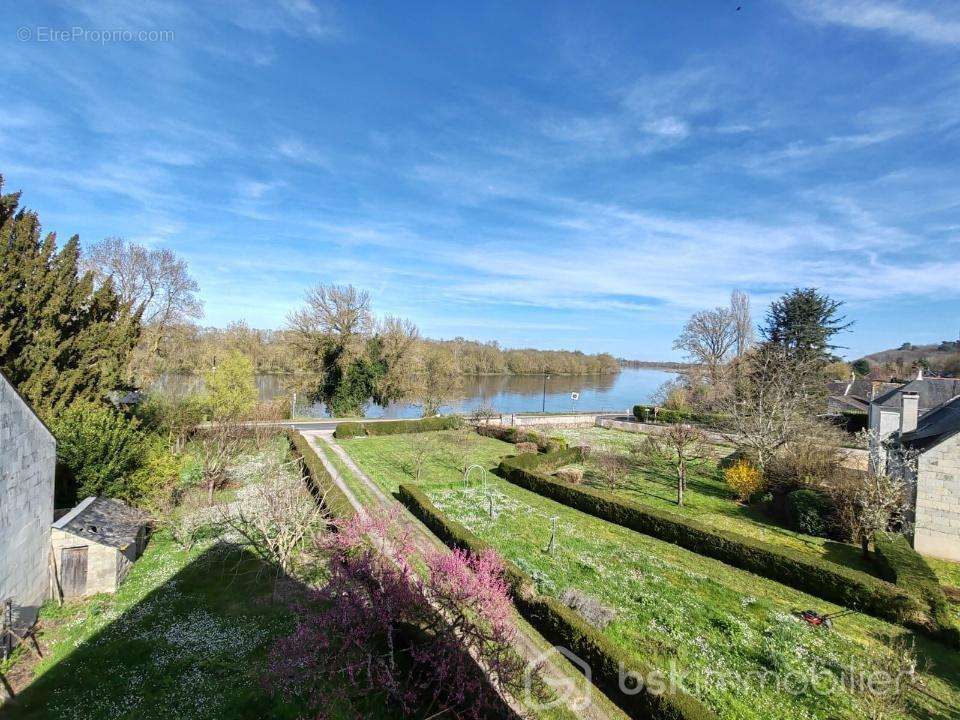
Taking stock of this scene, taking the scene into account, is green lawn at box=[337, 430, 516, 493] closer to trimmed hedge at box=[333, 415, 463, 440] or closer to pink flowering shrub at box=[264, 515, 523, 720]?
trimmed hedge at box=[333, 415, 463, 440]

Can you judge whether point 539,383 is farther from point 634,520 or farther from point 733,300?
point 634,520

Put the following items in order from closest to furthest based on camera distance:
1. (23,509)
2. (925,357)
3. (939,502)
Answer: (23,509)
(939,502)
(925,357)

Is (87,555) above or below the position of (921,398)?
below

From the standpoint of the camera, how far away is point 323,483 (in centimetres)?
1575

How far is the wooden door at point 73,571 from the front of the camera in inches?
372

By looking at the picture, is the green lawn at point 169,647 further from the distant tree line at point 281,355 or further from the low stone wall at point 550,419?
the low stone wall at point 550,419

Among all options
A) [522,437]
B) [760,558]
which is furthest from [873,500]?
[522,437]

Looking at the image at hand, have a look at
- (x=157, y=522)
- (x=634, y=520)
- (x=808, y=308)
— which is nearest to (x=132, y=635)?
(x=157, y=522)

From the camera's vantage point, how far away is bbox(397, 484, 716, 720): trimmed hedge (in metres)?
6.12

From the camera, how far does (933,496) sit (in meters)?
12.1

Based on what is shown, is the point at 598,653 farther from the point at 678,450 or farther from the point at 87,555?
the point at 678,450

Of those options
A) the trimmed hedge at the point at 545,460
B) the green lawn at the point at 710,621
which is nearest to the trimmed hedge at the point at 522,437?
the trimmed hedge at the point at 545,460

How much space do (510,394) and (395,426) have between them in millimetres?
34675

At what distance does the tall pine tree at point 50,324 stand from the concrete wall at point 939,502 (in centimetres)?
2599
